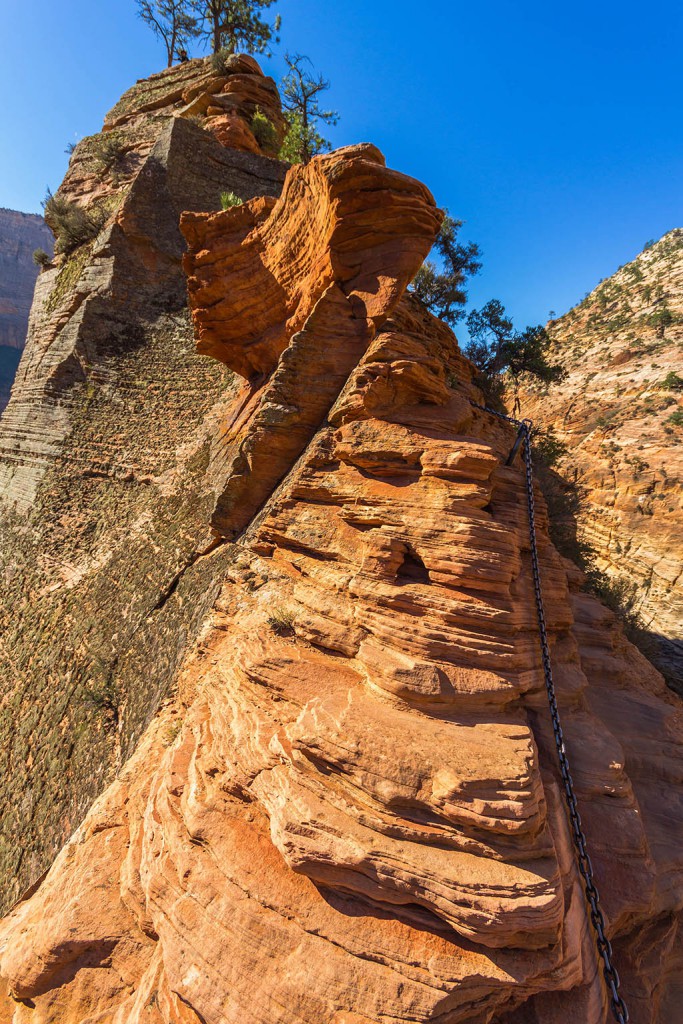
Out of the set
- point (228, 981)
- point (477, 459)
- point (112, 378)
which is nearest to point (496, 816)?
point (228, 981)

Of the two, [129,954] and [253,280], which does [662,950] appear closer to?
[129,954]

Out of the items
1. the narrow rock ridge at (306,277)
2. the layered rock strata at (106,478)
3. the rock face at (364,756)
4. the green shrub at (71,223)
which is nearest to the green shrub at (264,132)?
the layered rock strata at (106,478)

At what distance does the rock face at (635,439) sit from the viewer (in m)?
15.5

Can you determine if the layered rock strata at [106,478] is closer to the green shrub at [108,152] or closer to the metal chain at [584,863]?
the green shrub at [108,152]

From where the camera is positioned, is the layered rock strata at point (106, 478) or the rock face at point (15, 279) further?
the rock face at point (15, 279)

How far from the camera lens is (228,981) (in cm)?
303

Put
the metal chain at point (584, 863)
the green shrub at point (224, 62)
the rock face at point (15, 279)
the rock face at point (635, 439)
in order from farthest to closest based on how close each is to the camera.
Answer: the rock face at point (15, 279)
the green shrub at point (224, 62)
the rock face at point (635, 439)
the metal chain at point (584, 863)

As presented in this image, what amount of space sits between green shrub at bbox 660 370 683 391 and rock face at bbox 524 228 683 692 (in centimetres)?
4

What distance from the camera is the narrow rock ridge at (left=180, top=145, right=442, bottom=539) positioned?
Result: 5910mm

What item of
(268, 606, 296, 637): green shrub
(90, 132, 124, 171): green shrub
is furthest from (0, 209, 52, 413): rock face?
(268, 606, 296, 637): green shrub

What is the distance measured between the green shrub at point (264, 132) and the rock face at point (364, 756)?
13.7 meters

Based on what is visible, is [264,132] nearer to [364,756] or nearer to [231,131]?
[231,131]

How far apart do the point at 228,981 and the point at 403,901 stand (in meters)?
1.44

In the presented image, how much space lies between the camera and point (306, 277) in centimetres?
689
